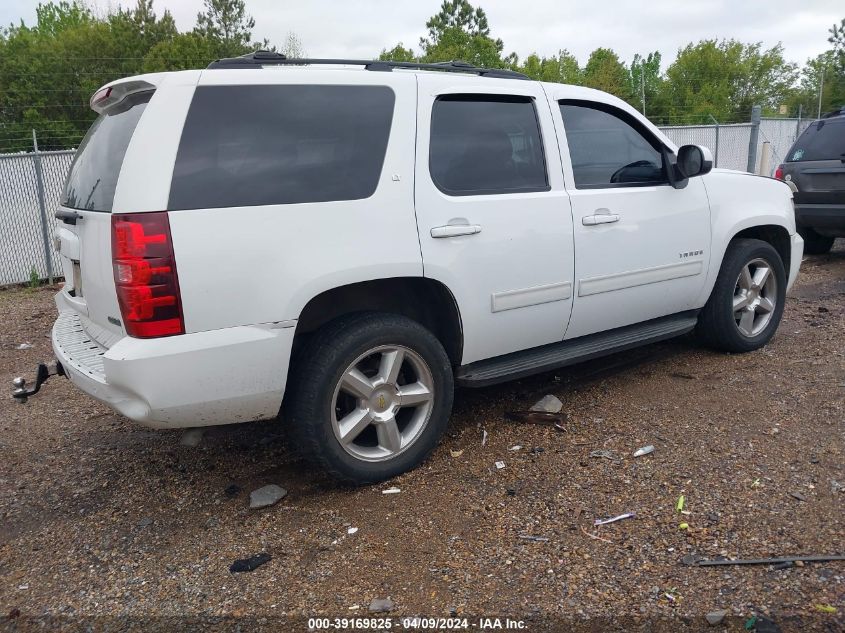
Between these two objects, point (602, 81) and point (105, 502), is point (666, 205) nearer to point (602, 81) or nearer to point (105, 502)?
point (105, 502)

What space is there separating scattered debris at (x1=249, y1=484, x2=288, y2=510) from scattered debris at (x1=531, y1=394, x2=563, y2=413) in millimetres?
1662

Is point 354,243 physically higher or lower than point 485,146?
lower

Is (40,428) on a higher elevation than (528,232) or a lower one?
lower

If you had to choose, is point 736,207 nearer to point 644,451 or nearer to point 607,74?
point 644,451

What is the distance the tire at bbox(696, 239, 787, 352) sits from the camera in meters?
5.01

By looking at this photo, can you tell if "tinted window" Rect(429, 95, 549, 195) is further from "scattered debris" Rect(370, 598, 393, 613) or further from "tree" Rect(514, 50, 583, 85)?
"tree" Rect(514, 50, 583, 85)

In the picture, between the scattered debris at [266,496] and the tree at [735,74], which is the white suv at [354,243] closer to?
the scattered debris at [266,496]

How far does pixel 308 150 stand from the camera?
3242 mm

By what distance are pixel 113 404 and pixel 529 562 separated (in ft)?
6.12

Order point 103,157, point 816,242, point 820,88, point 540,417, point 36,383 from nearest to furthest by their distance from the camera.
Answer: point 103,157 → point 36,383 → point 540,417 → point 816,242 → point 820,88

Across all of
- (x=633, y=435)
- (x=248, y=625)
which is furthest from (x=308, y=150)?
(x=633, y=435)

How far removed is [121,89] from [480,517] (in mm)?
2602

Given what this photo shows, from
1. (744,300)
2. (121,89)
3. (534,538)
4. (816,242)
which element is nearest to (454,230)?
(534,538)

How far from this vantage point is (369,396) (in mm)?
3439
